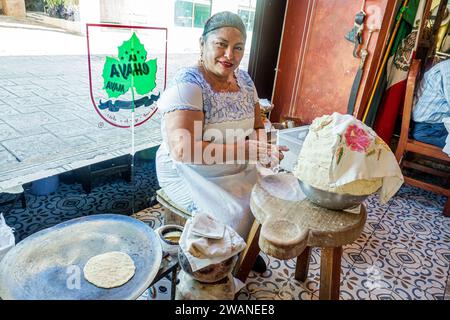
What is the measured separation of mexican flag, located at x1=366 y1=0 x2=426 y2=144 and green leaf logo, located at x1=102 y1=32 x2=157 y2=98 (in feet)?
8.74

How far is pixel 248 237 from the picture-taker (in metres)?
1.67

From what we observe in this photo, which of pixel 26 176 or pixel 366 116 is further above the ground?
pixel 366 116

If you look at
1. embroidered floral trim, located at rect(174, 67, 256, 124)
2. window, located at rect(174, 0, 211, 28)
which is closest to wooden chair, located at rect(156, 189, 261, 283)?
embroidered floral trim, located at rect(174, 67, 256, 124)

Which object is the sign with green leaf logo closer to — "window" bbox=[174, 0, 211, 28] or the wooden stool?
"window" bbox=[174, 0, 211, 28]

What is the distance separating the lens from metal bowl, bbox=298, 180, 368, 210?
50.3 inches

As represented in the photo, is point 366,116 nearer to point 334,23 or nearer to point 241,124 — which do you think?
point 334,23

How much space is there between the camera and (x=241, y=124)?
1.79 m

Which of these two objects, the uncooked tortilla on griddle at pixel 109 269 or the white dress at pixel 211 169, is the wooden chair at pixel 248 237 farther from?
the uncooked tortilla on griddle at pixel 109 269

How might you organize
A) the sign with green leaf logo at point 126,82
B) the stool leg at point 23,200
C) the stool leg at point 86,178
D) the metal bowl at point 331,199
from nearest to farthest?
1. the metal bowl at point 331,199
2. the sign with green leaf logo at point 126,82
3. the stool leg at point 23,200
4. the stool leg at point 86,178

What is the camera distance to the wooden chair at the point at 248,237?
161cm

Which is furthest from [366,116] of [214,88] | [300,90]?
[214,88]

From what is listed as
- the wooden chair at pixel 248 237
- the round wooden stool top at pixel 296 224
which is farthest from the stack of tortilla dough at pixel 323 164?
the wooden chair at pixel 248 237

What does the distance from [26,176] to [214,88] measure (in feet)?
4.60

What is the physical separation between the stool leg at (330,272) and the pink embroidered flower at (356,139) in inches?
19.8
